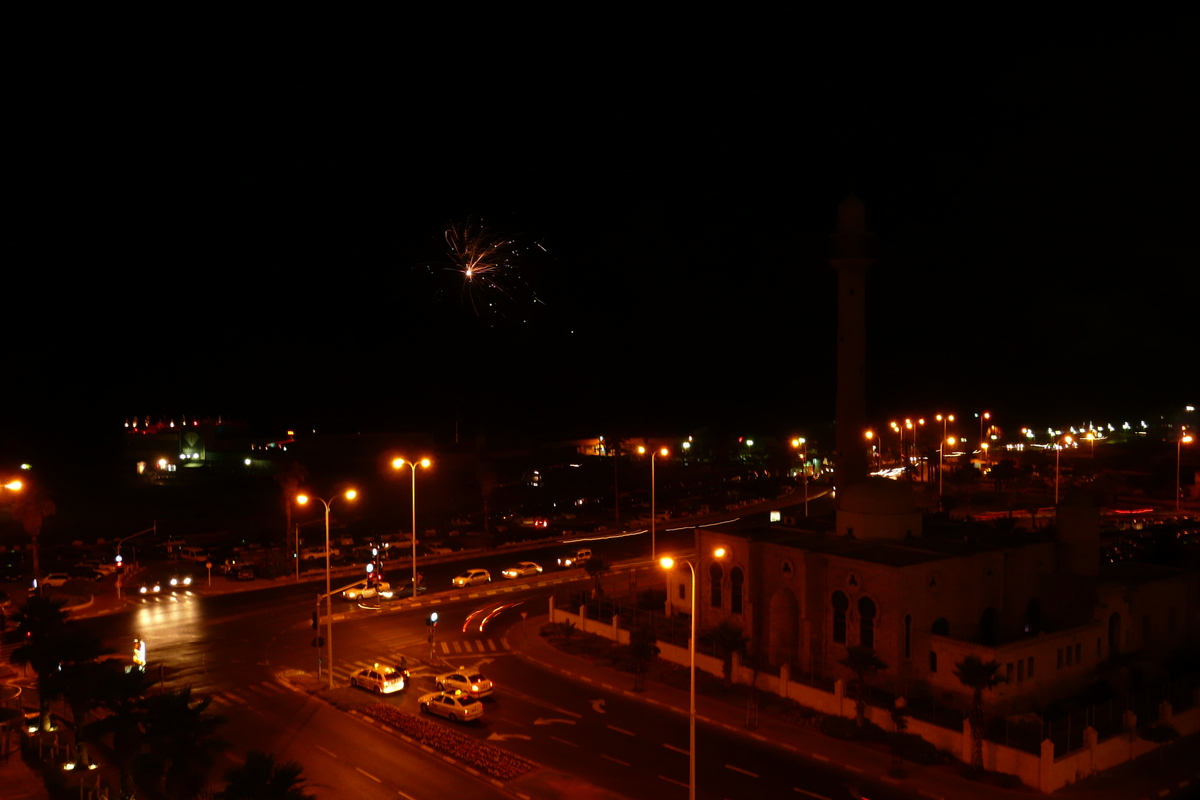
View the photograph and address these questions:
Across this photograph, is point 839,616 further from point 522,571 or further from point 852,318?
point 522,571

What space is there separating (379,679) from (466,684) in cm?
346

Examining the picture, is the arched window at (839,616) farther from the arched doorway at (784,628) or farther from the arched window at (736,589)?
the arched window at (736,589)

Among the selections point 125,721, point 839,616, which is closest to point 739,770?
point 839,616

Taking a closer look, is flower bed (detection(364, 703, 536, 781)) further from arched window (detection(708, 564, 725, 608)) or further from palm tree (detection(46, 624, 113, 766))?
arched window (detection(708, 564, 725, 608))

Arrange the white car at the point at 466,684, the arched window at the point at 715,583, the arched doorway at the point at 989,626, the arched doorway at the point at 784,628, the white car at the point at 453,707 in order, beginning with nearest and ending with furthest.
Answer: the white car at the point at 453,707 → the white car at the point at 466,684 → the arched doorway at the point at 989,626 → the arched doorway at the point at 784,628 → the arched window at the point at 715,583

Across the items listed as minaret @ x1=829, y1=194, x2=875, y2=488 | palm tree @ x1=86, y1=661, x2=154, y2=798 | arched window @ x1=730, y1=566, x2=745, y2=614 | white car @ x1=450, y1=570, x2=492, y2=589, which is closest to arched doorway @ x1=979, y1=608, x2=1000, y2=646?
arched window @ x1=730, y1=566, x2=745, y2=614

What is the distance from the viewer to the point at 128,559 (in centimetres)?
6191

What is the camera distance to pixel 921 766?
26.8 meters

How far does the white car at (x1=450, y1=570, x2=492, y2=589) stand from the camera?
53.4 meters

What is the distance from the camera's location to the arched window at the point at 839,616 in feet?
115

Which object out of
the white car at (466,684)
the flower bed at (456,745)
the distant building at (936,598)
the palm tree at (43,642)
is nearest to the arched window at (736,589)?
the distant building at (936,598)

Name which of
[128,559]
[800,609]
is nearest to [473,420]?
[128,559]

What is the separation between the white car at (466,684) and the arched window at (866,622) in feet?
46.0

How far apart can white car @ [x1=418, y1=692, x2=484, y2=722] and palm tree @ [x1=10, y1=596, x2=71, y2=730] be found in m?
11.4
